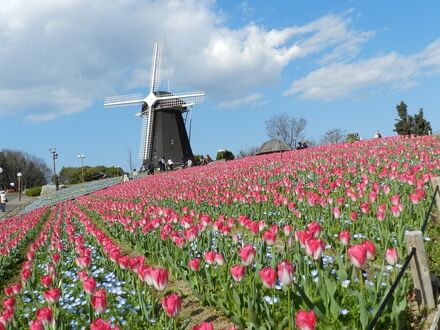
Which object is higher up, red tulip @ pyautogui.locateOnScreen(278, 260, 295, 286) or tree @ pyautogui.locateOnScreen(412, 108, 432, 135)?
tree @ pyautogui.locateOnScreen(412, 108, 432, 135)

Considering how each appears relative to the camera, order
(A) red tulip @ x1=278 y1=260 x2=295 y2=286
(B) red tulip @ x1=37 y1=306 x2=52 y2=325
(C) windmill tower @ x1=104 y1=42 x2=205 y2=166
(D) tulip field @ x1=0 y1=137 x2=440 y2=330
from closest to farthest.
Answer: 1. (A) red tulip @ x1=278 y1=260 x2=295 y2=286
2. (B) red tulip @ x1=37 y1=306 x2=52 y2=325
3. (D) tulip field @ x1=0 y1=137 x2=440 y2=330
4. (C) windmill tower @ x1=104 y1=42 x2=205 y2=166

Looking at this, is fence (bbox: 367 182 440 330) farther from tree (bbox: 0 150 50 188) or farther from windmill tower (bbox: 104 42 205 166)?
tree (bbox: 0 150 50 188)

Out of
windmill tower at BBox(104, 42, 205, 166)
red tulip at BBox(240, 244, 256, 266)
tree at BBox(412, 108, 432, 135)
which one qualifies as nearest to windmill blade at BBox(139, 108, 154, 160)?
windmill tower at BBox(104, 42, 205, 166)

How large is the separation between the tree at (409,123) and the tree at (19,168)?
278 ft

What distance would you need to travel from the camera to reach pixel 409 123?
57.5m

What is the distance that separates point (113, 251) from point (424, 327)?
141 inches

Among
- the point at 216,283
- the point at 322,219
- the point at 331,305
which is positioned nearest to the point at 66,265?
the point at 216,283

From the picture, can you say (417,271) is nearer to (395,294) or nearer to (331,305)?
(395,294)

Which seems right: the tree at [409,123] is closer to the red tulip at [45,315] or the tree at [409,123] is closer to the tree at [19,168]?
the red tulip at [45,315]

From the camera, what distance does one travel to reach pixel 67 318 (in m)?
5.35

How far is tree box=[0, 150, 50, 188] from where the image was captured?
356 ft

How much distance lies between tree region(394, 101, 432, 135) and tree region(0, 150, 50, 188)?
84.9 meters

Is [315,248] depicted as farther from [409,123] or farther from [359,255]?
[409,123]

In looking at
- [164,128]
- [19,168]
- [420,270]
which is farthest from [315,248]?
[19,168]
